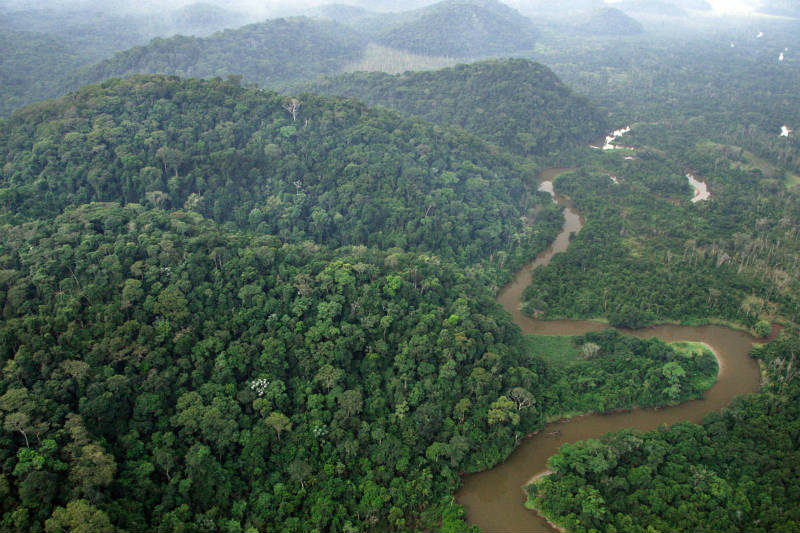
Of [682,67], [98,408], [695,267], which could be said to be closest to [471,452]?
[98,408]

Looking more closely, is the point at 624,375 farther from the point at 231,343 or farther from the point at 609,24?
the point at 609,24

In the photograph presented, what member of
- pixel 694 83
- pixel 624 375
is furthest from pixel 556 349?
pixel 694 83

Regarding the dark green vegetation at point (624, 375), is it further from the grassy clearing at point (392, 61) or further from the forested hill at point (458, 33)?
the forested hill at point (458, 33)

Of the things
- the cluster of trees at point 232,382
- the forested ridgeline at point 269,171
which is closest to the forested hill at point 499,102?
the forested ridgeline at point 269,171

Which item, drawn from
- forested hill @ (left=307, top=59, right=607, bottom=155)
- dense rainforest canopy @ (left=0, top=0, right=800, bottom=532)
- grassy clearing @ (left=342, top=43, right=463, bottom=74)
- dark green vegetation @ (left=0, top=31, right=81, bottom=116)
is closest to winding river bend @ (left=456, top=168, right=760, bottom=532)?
dense rainforest canopy @ (left=0, top=0, right=800, bottom=532)

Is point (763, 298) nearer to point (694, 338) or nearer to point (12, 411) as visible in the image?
point (694, 338)
